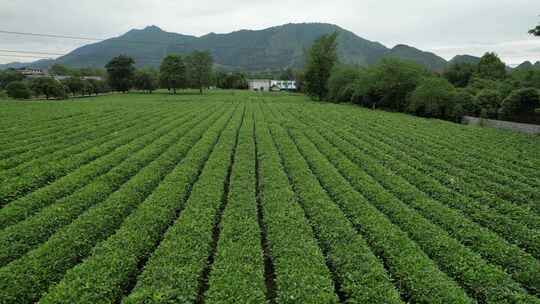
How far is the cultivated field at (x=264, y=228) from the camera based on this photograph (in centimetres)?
561

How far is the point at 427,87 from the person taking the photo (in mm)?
43781

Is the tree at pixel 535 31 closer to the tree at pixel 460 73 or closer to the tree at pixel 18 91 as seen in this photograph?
the tree at pixel 460 73

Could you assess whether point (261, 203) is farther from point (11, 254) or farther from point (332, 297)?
point (11, 254)

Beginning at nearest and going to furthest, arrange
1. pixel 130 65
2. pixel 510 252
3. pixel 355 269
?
pixel 355 269 < pixel 510 252 < pixel 130 65

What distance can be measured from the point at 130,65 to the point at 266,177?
95.5 meters

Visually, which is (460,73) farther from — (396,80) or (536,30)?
(536,30)

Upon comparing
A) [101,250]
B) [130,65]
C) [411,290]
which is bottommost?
[411,290]

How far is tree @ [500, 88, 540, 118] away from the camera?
34406mm

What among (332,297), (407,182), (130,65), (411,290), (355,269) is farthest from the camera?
(130,65)

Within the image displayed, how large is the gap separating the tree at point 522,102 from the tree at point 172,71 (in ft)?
267

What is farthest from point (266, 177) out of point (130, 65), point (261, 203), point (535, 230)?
point (130, 65)

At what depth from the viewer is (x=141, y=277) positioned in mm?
5785

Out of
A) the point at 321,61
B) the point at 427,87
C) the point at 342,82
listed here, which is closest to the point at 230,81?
the point at 321,61

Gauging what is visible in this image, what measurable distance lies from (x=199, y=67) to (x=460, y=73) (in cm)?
8007
